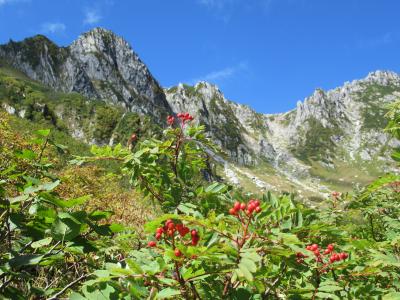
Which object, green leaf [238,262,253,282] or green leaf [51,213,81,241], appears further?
green leaf [51,213,81,241]

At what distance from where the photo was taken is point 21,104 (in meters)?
99.8

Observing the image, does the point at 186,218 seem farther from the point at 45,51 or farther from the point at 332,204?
the point at 45,51

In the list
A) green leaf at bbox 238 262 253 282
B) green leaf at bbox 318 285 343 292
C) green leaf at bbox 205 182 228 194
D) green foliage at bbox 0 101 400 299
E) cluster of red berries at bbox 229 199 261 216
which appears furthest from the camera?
green leaf at bbox 205 182 228 194

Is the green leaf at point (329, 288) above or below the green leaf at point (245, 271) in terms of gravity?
below

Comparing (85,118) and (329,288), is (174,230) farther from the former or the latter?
(85,118)

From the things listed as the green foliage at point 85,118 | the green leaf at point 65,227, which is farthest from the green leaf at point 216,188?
the green foliage at point 85,118

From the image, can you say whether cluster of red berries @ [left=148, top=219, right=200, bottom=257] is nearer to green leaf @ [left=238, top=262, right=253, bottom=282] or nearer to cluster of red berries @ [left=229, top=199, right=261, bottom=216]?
cluster of red berries @ [left=229, top=199, right=261, bottom=216]

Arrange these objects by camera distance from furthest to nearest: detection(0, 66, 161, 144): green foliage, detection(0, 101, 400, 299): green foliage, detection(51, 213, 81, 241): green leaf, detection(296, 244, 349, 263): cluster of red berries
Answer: detection(0, 66, 161, 144): green foliage < detection(296, 244, 349, 263): cluster of red berries < detection(0, 101, 400, 299): green foliage < detection(51, 213, 81, 241): green leaf

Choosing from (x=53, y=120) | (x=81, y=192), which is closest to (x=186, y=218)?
(x=81, y=192)

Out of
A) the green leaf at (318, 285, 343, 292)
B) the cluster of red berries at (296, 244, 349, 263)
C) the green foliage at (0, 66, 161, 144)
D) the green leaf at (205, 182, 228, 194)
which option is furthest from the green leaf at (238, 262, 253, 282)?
the green foliage at (0, 66, 161, 144)

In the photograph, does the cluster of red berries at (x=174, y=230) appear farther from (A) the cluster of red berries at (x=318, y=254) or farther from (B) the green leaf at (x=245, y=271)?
(A) the cluster of red berries at (x=318, y=254)

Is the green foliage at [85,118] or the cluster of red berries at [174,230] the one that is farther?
the green foliage at [85,118]

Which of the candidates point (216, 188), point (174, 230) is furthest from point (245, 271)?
point (216, 188)

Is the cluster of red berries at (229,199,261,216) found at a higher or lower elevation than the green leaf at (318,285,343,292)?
higher
